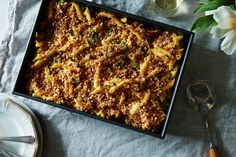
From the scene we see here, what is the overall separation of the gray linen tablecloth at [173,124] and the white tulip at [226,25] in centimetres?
21

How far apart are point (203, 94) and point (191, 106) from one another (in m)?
0.05

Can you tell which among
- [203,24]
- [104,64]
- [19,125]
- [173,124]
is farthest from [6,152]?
[203,24]

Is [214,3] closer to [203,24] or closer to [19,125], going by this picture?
[203,24]

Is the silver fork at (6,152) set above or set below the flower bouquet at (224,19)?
below

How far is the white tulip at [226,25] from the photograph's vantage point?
4.02 ft

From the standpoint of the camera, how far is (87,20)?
1446 millimetres

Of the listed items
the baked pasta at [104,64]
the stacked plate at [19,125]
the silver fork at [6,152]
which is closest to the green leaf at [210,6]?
the baked pasta at [104,64]

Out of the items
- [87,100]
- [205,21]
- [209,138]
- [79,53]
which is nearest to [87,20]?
[79,53]

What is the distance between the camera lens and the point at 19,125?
1458mm

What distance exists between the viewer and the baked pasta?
1.39 m

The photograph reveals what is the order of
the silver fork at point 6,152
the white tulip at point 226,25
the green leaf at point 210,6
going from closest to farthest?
the white tulip at point 226,25 < the green leaf at point 210,6 < the silver fork at point 6,152

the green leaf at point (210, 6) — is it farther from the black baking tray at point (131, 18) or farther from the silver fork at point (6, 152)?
the silver fork at point (6, 152)

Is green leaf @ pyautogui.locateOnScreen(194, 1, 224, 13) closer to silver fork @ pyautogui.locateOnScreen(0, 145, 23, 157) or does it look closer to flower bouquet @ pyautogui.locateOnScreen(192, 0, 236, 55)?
flower bouquet @ pyautogui.locateOnScreen(192, 0, 236, 55)

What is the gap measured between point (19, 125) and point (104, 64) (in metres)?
0.32
